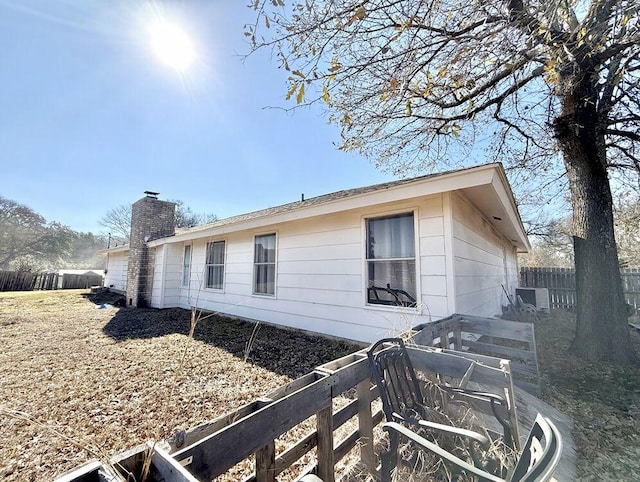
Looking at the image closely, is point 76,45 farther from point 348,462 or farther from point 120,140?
point 348,462

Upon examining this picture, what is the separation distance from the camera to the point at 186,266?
10328mm

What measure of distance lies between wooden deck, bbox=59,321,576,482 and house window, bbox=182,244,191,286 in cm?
897

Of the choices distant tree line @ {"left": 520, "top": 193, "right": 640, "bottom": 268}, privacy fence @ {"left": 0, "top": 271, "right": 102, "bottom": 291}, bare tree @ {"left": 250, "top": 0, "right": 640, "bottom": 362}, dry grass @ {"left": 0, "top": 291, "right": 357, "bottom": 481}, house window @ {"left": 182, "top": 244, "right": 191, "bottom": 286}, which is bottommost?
dry grass @ {"left": 0, "top": 291, "right": 357, "bottom": 481}

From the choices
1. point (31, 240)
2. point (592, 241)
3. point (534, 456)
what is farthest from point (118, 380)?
point (31, 240)

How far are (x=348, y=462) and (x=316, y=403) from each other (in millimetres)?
1143

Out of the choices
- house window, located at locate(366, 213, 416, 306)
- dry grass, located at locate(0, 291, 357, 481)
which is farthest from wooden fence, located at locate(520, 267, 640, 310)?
dry grass, located at locate(0, 291, 357, 481)

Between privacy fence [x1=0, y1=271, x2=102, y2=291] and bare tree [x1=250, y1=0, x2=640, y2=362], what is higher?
bare tree [x1=250, y1=0, x2=640, y2=362]

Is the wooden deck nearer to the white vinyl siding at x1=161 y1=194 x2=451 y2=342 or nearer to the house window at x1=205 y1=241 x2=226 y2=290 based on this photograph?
the white vinyl siding at x1=161 y1=194 x2=451 y2=342

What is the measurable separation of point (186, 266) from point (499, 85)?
10.9 meters

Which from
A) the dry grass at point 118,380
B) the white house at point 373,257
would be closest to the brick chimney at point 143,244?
the dry grass at point 118,380

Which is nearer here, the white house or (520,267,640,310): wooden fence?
the white house

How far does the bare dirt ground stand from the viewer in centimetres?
238

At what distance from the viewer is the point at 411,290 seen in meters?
4.61

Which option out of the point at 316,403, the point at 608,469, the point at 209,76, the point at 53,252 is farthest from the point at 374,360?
the point at 53,252
